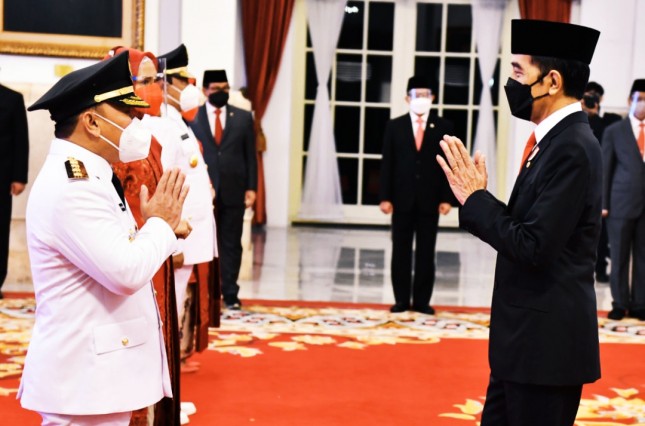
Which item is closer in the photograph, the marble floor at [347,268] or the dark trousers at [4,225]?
the dark trousers at [4,225]

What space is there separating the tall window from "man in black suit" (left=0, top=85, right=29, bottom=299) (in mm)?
5321

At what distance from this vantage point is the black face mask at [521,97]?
98.5 inches

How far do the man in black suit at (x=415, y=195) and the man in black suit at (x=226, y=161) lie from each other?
0.98 m

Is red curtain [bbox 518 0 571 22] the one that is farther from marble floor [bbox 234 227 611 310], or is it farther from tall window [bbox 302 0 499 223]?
marble floor [bbox 234 227 611 310]

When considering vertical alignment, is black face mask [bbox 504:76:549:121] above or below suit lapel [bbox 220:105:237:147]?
above

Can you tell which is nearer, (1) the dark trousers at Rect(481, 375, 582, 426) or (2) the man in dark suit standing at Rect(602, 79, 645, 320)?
(1) the dark trousers at Rect(481, 375, 582, 426)

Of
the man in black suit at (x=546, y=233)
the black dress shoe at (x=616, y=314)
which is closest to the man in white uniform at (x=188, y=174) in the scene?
the man in black suit at (x=546, y=233)

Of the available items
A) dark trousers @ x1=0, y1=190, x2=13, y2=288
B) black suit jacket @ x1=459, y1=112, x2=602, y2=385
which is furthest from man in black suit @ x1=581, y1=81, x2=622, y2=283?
black suit jacket @ x1=459, y1=112, x2=602, y2=385

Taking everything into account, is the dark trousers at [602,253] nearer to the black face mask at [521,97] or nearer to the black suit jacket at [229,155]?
the black suit jacket at [229,155]

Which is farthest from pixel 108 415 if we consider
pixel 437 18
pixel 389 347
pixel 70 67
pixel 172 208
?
pixel 437 18

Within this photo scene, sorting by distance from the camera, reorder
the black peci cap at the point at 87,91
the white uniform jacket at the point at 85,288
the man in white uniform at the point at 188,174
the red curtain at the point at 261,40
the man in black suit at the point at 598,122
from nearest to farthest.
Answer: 1. the white uniform jacket at the point at 85,288
2. the black peci cap at the point at 87,91
3. the man in white uniform at the point at 188,174
4. the man in black suit at the point at 598,122
5. the red curtain at the point at 261,40

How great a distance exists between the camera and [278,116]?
449 inches

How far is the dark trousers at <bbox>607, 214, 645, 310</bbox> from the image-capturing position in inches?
259

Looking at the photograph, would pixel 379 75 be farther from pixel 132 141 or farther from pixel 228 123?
pixel 132 141
